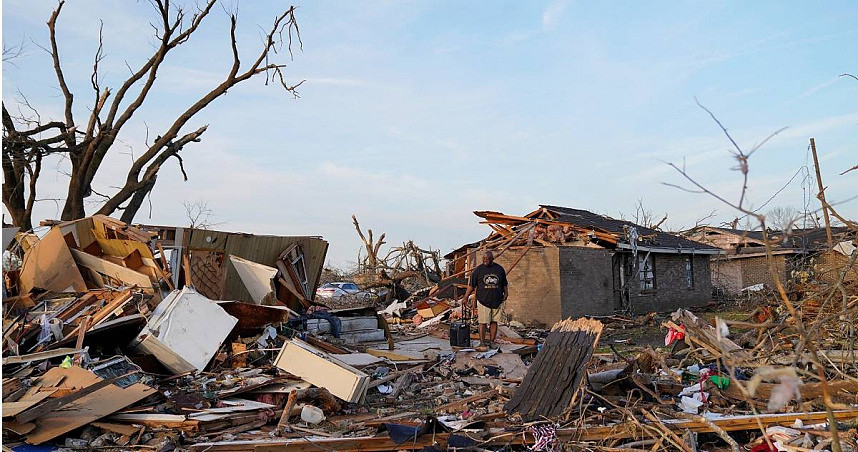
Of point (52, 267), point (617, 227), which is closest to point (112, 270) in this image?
point (52, 267)

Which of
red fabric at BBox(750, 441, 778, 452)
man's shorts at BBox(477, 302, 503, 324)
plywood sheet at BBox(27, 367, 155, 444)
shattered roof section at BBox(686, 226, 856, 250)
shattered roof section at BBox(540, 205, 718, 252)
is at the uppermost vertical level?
shattered roof section at BBox(540, 205, 718, 252)

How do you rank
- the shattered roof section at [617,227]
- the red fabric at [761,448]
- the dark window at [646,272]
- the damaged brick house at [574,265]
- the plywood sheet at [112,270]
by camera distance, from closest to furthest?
the red fabric at [761,448] → the plywood sheet at [112,270] → the damaged brick house at [574,265] → the shattered roof section at [617,227] → the dark window at [646,272]

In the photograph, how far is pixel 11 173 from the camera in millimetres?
16062

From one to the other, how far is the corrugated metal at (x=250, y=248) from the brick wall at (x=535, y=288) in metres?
5.51

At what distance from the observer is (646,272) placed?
2264cm

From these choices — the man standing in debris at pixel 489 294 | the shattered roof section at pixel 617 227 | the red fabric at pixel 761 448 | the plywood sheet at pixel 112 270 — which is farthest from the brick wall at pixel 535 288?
the red fabric at pixel 761 448

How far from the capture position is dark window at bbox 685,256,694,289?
25.3m

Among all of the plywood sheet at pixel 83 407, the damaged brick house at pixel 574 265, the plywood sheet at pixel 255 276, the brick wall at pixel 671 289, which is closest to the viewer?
the plywood sheet at pixel 83 407

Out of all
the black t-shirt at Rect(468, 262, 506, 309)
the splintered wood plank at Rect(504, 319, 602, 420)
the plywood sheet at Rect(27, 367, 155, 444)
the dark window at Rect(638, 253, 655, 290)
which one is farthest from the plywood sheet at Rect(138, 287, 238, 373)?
the dark window at Rect(638, 253, 655, 290)

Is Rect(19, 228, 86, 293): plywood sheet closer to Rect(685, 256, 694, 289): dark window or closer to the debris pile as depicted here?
the debris pile

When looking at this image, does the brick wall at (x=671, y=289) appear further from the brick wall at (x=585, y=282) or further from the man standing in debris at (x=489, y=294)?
the man standing in debris at (x=489, y=294)

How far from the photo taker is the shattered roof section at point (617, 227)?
20.7 metres

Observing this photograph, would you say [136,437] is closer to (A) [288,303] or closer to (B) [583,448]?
(B) [583,448]

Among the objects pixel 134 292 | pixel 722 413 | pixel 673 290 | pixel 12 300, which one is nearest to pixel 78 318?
pixel 134 292
